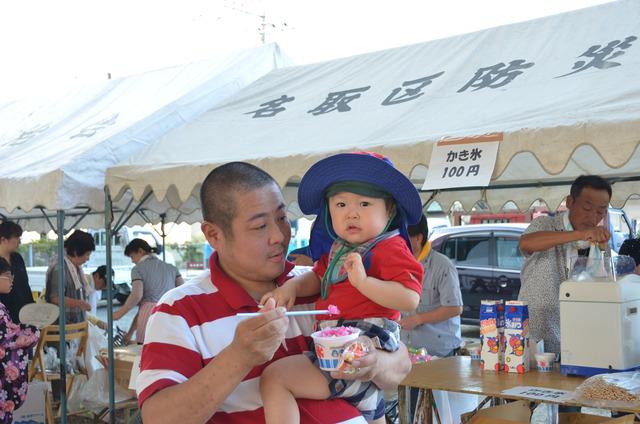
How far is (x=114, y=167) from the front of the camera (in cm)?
552

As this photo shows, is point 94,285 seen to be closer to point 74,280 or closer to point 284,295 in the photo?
point 74,280

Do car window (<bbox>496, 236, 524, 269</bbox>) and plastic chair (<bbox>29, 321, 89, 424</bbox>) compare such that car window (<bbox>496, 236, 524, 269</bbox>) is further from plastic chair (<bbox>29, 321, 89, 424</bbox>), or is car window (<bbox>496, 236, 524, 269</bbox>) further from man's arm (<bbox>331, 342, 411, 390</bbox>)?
man's arm (<bbox>331, 342, 411, 390</bbox>)

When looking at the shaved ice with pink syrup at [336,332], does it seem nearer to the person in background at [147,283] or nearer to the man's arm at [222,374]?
the man's arm at [222,374]

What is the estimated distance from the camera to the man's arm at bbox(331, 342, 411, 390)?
1.81 m

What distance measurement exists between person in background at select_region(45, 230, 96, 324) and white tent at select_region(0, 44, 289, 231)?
0.74 meters

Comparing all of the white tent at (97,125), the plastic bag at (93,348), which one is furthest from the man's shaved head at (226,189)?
the plastic bag at (93,348)

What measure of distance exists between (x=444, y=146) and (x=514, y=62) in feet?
3.89

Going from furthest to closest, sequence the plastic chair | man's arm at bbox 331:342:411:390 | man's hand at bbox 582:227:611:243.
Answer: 1. the plastic chair
2. man's hand at bbox 582:227:611:243
3. man's arm at bbox 331:342:411:390

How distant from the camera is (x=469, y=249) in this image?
11.3 m

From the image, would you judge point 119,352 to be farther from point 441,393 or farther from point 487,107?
point 487,107

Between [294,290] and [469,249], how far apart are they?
9.69m

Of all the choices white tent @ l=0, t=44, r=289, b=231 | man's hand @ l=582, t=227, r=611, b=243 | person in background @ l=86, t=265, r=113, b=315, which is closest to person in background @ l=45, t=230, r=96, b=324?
person in background @ l=86, t=265, r=113, b=315

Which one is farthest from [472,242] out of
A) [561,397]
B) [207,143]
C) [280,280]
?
[280,280]

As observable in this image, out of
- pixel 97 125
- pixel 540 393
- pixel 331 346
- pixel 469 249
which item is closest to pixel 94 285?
pixel 97 125
